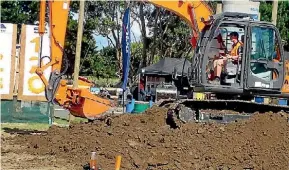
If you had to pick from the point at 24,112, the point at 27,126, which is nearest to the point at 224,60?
the point at 27,126

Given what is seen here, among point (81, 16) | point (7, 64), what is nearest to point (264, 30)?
point (81, 16)

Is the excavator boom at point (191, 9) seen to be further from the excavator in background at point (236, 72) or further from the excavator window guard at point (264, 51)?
the excavator window guard at point (264, 51)

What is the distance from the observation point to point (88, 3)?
1768 inches

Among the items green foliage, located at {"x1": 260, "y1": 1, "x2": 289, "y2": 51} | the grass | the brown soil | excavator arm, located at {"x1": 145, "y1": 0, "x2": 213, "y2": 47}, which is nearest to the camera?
the brown soil

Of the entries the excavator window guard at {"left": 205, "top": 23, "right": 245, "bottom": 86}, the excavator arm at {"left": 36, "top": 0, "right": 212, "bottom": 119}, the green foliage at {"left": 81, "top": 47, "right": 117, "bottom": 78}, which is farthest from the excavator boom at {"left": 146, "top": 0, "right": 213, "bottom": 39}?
the green foliage at {"left": 81, "top": 47, "right": 117, "bottom": 78}

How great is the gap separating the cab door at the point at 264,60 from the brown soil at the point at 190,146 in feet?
2.13

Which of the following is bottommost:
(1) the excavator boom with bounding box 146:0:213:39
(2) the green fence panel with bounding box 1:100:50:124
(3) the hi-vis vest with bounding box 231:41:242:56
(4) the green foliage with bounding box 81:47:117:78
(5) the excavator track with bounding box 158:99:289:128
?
(2) the green fence panel with bounding box 1:100:50:124

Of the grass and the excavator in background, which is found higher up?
the excavator in background

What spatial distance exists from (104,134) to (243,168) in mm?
2739

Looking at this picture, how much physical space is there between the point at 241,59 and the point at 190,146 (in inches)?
78.7

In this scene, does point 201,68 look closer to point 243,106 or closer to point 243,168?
point 243,106

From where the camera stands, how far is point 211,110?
36.2ft

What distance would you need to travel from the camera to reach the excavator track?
35.2 ft

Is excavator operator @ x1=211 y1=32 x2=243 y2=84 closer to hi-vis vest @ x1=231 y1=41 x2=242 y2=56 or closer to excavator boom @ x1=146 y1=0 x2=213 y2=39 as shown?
hi-vis vest @ x1=231 y1=41 x2=242 y2=56
